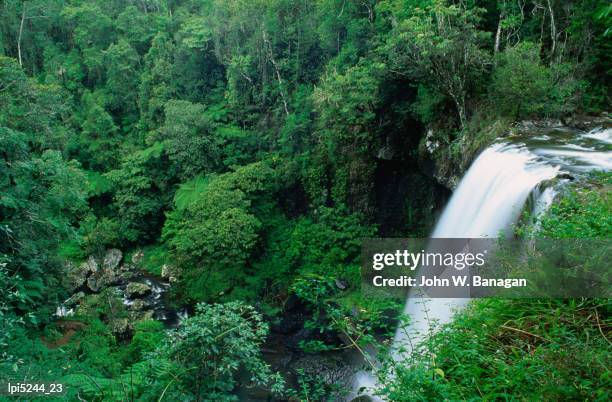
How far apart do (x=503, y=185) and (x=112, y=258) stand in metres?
15.7

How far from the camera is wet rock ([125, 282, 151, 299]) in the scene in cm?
1619

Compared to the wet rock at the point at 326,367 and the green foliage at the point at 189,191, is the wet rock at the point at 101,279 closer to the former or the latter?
the green foliage at the point at 189,191

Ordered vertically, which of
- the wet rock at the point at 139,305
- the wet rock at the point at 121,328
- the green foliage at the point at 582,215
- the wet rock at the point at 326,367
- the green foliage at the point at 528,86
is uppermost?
the green foliage at the point at 528,86

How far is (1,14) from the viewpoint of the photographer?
25.4 meters

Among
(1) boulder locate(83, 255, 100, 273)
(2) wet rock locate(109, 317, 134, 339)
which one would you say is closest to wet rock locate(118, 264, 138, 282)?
(1) boulder locate(83, 255, 100, 273)

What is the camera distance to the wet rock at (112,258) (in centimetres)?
1827

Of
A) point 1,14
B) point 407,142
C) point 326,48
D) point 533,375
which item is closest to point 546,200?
point 533,375

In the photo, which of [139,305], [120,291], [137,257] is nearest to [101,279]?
[137,257]

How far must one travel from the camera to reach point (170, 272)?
17.3 m

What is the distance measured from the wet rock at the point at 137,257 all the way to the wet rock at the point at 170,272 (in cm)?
175

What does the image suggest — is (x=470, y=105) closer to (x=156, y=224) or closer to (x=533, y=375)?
(x=533, y=375)

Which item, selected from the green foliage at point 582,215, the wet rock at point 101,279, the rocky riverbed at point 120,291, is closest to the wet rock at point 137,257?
the rocky riverbed at point 120,291

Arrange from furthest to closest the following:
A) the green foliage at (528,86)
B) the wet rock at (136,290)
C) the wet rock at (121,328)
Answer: the wet rock at (136,290) < the wet rock at (121,328) < the green foliage at (528,86)

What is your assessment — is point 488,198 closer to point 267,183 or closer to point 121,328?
point 267,183
